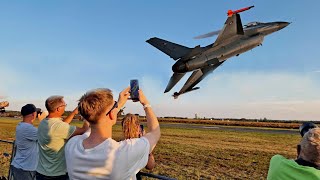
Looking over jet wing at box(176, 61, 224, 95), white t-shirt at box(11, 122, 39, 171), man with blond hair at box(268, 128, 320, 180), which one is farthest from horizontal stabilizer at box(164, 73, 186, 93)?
man with blond hair at box(268, 128, 320, 180)

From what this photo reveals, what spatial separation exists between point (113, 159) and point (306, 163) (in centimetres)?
174

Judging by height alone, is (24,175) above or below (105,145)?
below

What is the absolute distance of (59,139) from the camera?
476 cm

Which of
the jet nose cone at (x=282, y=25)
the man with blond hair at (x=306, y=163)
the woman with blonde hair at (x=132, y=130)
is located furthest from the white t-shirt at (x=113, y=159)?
the jet nose cone at (x=282, y=25)

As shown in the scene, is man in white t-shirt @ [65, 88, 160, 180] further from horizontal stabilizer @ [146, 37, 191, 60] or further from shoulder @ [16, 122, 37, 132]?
horizontal stabilizer @ [146, 37, 191, 60]

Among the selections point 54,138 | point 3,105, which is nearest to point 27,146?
point 54,138

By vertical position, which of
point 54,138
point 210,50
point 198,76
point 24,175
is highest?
point 210,50

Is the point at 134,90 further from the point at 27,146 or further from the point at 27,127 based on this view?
the point at 27,146

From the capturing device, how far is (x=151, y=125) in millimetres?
3023

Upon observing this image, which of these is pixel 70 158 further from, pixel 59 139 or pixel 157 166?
pixel 157 166

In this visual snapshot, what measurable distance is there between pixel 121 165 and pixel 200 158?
16104mm

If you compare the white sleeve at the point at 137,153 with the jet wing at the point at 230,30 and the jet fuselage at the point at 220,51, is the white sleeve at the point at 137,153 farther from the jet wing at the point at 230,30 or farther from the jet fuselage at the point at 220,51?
the jet wing at the point at 230,30

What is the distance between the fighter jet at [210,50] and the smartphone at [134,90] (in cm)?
1383

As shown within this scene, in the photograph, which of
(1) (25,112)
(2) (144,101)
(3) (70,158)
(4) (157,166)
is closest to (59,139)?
(1) (25,112)
